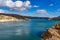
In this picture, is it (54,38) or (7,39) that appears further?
(7,39)

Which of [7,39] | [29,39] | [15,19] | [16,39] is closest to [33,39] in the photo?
[29,39]

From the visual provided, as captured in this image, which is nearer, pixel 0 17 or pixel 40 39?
pixel 40 39

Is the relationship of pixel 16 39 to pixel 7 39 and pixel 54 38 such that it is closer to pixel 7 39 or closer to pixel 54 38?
pixel 7 39

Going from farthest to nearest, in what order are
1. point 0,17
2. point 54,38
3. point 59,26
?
1. point 0,17
2. point 59,26
3. point 54,38

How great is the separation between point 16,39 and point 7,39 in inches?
55.0

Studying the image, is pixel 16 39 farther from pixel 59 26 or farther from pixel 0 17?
pixel 0 17

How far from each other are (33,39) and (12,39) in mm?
3291

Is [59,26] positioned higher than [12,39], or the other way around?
[59,26]

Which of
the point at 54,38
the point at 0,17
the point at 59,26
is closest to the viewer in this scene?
the point at 54,38

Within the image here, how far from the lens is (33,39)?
21.5 m

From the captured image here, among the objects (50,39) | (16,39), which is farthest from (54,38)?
(16,39)

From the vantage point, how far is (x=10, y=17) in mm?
92688

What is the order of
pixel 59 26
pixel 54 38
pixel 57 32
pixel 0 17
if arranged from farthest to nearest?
pixel 0 17 < pixel 59 26 < pixel 57 32 < pixel 54 38

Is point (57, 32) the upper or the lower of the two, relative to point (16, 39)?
upper
